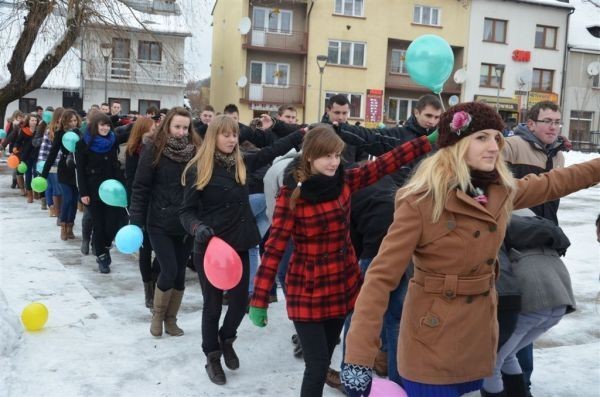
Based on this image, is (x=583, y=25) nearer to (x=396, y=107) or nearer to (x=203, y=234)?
(x=396, y=107)

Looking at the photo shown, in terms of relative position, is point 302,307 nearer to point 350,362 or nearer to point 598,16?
point 350,362

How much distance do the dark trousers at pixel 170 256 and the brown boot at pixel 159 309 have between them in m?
0.05

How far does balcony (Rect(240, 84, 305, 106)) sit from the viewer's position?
35.0 m

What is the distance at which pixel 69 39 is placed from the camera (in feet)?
49.6

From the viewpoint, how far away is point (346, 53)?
35.5 m

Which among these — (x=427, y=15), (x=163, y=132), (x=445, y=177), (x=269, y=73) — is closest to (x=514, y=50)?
(x=427, y=15)

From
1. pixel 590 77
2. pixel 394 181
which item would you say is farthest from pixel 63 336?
pixel 590 77

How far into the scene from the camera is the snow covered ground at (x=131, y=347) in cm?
428

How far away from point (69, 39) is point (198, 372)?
1268 centimetres

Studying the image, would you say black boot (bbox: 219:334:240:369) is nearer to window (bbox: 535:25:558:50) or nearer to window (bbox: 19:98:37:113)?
window (bbox: 19:98:37:113)

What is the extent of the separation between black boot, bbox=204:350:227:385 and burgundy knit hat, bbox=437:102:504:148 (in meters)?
2.45

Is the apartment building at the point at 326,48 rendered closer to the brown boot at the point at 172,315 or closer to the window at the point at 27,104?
the window at the point at 27,104

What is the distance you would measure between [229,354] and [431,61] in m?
2.78

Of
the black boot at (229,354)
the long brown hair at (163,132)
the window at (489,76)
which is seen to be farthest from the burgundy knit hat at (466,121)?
the window at (489,76)
